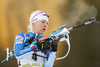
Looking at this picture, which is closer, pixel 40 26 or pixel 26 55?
pixel 26 55

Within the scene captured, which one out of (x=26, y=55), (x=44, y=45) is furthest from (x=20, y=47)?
(x=44, y=45)

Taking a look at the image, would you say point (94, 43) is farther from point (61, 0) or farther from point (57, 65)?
point (61, 0)

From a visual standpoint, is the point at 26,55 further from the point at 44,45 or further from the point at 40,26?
the point at 40,26

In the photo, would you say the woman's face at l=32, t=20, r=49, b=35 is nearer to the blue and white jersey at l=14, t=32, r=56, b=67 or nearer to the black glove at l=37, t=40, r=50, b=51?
the blue and white jersey at l=14, t=32, r=56, b=67

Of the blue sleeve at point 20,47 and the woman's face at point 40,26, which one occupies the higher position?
the woman's face at point 40,26

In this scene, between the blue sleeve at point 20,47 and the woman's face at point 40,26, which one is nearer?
the blue sleeve at point 20,47

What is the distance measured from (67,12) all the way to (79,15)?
231mm

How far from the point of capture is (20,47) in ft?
4.04

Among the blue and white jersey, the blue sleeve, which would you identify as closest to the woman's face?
the blue and white jersey

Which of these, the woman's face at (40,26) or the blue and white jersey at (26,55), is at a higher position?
the woman's face at (40,26)

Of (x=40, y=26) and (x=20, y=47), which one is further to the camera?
(x=40, y=26)

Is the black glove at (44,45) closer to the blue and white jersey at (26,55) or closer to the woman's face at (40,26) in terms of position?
the blue and white jersey at (26,55)

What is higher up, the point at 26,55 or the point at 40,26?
the point at 40,26

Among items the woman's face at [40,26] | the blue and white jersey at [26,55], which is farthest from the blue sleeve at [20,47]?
the woman's face at [40,26]
